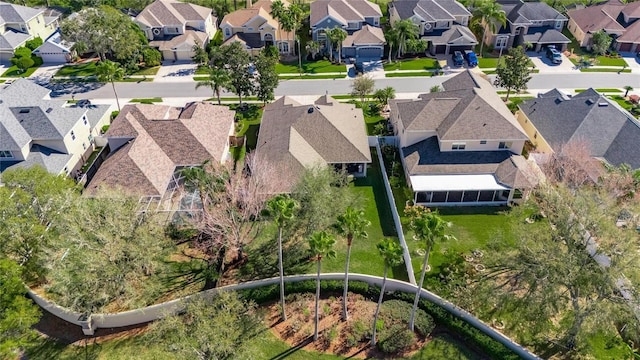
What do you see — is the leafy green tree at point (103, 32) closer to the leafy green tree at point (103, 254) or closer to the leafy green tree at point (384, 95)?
the leafy green tree at point (384, 95)

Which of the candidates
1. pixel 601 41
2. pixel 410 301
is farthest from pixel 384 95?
pixel 601 41

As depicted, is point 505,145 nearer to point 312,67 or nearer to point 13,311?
point 312,67

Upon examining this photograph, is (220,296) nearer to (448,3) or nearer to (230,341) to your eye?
(230,341)

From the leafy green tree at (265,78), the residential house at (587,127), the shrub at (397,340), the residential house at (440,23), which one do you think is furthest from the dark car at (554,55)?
the shrub at (397,340)

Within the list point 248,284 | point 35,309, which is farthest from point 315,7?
point 35,309

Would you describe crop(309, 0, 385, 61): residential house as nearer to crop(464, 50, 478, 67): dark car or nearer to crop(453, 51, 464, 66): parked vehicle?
crop(453, 51, 464, 66): parked vehicle

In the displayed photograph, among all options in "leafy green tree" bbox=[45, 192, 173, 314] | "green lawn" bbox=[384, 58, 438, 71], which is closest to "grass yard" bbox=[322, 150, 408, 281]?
"leafy green tree" bbox=[45, 192, 173, 314]
